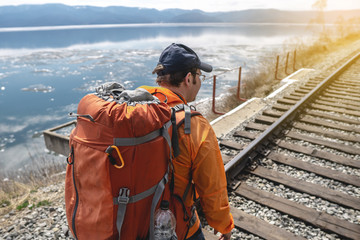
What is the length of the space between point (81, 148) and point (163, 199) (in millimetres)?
499

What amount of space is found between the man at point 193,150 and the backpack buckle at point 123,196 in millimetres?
312

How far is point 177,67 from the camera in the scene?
1600 millimetres

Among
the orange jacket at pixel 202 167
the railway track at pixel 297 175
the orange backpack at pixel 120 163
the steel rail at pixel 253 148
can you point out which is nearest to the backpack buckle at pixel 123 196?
the orange backpack at pixel 120 163

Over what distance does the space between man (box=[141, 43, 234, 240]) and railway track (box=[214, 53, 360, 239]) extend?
151 cm

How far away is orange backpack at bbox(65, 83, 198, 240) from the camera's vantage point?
128 centimetres

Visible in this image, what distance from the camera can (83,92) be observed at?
21203mm

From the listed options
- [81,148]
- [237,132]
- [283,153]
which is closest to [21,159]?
[237,132]

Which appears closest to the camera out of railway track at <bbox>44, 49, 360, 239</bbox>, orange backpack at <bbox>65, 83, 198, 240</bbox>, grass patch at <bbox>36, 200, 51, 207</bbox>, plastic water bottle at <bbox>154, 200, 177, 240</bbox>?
orange backpack at <bbox>65, 83, 198, 240</bbox>

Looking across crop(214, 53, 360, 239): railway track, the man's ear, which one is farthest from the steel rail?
the man's ear

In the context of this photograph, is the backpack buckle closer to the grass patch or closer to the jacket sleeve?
the jacket sleeve

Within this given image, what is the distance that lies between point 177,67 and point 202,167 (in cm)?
59

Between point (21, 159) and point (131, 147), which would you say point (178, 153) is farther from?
point (21, 159)

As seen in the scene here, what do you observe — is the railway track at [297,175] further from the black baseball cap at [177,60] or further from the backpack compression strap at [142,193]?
the black baseball cap at [177,60]

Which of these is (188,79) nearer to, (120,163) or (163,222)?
(120,163)
